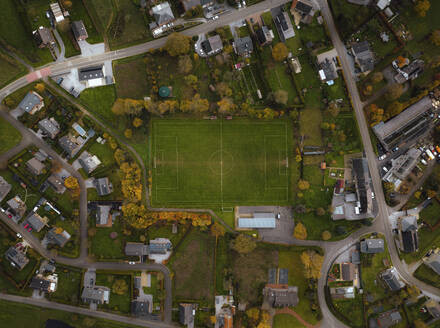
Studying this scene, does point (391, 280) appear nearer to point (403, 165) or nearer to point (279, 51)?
point (403, 165)

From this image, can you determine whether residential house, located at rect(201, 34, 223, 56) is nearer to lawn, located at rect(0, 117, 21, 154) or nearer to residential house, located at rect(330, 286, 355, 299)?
lawn, located at rect(0, 117, 21, 154)

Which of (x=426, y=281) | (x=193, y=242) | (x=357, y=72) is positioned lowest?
(x=426, y=281)

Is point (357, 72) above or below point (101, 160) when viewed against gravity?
above

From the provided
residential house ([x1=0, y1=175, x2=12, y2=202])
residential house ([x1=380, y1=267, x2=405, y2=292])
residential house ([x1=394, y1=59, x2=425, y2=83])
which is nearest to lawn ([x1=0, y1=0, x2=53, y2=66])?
residential house ([x1=0, y1=175, x2=12, y2=202])

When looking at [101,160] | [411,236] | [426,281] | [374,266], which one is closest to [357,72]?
[411,236]

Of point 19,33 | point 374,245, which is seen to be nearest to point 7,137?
point 19,33

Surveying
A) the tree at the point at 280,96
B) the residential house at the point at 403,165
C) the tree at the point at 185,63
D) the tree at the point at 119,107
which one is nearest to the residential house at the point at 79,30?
the tree at the point at 119,107

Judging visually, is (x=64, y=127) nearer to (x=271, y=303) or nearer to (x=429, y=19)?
(x=271, y=303)
